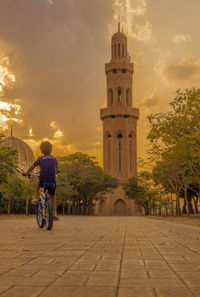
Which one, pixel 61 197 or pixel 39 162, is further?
pixel 61 197

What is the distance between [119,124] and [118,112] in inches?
113

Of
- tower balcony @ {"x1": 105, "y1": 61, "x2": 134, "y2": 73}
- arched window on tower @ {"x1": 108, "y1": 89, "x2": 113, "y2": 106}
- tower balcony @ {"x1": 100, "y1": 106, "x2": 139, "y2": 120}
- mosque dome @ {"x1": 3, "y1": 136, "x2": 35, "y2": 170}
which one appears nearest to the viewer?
mosque dome @ {"x1": 3, "y1": 136, "x2": 35, "y2": 170}

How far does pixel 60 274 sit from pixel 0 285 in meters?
0.64

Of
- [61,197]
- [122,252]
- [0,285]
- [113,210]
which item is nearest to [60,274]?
[0,285]

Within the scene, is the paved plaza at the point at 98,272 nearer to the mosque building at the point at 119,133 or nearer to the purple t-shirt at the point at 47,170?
the purple t-shirt at the point at 47,170

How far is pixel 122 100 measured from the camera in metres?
91.1

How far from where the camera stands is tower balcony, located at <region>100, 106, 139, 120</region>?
89000mm

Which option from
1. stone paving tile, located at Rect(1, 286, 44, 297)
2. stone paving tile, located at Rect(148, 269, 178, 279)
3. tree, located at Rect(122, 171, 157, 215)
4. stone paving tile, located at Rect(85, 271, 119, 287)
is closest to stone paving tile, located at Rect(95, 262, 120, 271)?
stone paving tile, located at Rect(85, 271, 119, 287)

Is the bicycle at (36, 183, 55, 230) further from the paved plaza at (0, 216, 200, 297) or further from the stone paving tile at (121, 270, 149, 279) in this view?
the stone paving tile at (121, 270, 149, 279)

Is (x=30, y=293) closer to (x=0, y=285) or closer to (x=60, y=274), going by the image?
(x=0, y=285)

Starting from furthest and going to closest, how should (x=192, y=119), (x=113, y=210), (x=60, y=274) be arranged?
(x=113, y=210)
(x=192, y=119)
(x=60, y=274)

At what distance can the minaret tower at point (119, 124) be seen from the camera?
87.7 m

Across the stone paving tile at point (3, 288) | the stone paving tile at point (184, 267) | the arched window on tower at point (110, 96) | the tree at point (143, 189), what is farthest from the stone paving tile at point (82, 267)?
the arched window on tower at point (110, 96)

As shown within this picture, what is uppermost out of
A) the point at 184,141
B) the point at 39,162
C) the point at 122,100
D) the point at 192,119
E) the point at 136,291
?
the point at 122,100
